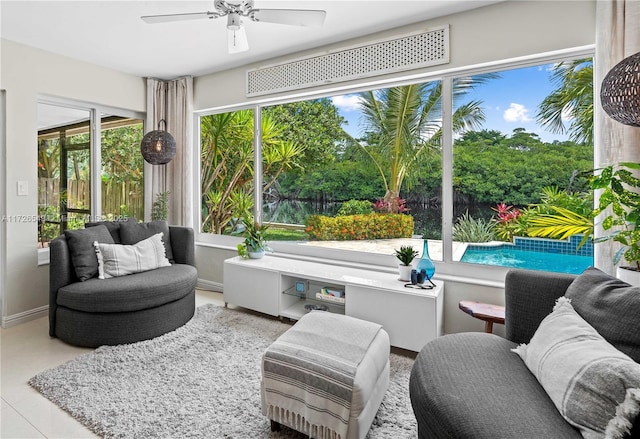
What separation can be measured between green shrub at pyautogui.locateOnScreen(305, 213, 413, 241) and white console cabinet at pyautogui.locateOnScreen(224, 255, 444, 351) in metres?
0.35

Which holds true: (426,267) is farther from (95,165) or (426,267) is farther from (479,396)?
(95,165)

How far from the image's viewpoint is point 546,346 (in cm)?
143

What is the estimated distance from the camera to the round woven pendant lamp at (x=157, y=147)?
3.95 meters

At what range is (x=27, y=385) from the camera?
2.18 m

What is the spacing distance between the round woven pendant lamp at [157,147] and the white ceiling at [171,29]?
2.51 ft

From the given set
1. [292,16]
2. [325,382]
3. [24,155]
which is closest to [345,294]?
[325,382]

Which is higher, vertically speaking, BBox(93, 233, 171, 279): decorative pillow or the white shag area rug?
BBox(93, 233, 171, 279): decorative pillow

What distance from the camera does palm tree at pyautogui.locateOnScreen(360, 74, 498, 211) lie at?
2854mm

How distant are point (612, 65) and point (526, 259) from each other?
4.51 feet

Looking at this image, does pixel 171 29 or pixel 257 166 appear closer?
pixel 171 29

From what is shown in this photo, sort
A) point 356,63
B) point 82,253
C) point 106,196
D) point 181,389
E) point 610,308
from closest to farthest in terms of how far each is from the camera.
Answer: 1. point 610,308
2. point 181,389
3. point 82,253
4. point 356,63
5. point 106,196

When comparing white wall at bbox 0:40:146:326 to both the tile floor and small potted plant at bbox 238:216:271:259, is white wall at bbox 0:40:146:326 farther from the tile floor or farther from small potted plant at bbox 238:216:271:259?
small potted plant at bbox 238:216:271:259

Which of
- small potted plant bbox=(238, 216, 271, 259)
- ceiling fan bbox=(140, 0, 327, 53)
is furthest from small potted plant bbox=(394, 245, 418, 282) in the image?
ceiling fan bbox=(140, 0, 327, 53)

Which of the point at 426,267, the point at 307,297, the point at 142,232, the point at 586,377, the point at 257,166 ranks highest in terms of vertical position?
the point at 257,166
